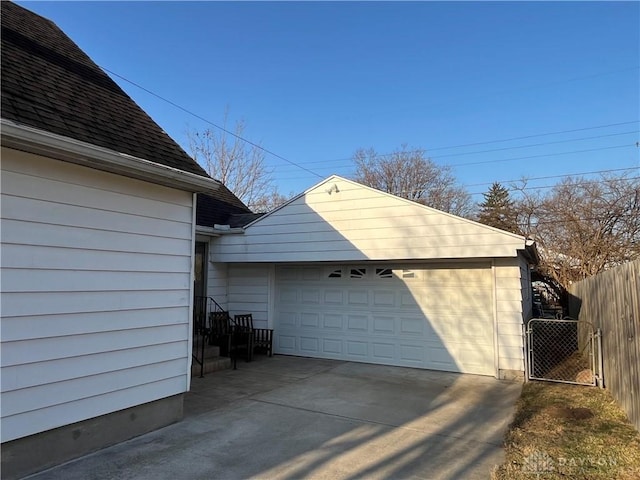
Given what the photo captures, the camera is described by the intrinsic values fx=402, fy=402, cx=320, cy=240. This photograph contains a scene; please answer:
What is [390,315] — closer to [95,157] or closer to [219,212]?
[219,212]

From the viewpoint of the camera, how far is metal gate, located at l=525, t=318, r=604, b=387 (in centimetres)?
665

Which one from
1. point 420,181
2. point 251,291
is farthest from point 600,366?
point 420,181

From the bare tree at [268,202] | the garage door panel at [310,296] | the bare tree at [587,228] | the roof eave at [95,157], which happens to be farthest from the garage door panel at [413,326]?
the bare tree at [268,202]

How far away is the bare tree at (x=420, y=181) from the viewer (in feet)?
88.3

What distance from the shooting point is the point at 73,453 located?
3.76 metres

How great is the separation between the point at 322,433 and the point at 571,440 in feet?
8.52

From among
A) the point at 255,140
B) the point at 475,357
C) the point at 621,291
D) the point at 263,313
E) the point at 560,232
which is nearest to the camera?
the point at 621,291

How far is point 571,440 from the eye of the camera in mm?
4145

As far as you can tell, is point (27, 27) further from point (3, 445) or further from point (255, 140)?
point (255, 140)

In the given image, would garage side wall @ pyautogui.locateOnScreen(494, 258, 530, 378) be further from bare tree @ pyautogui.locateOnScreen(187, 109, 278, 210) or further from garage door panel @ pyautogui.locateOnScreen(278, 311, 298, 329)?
bare tree @ pyautogui.locateOnScreen(187, 109, 278, 210)

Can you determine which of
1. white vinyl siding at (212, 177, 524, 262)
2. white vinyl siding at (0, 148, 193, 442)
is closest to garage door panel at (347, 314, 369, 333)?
white vinyl siding at (212, 177, 524, 262)

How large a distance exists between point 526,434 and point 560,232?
1734 centimetres

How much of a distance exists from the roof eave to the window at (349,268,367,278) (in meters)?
4.74

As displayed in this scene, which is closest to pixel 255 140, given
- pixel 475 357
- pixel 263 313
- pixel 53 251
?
pixel 263 313
